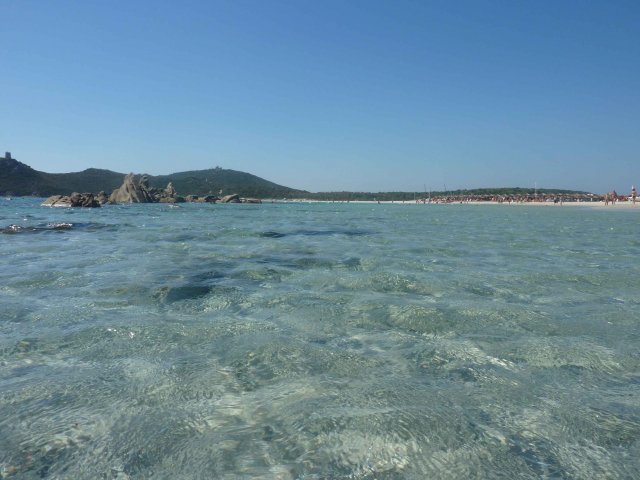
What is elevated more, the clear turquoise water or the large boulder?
the large boulder

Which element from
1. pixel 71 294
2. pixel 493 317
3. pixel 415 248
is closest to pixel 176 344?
pixel 71 294

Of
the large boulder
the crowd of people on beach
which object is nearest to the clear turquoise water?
the crowd of people on beach

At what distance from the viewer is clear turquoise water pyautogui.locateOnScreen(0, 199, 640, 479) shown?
2236 millimetres

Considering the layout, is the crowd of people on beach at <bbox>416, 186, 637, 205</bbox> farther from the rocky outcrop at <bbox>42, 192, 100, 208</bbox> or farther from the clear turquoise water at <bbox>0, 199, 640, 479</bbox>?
the rocky outcrop at <bbox>42, 192, 100, 208</bbox>

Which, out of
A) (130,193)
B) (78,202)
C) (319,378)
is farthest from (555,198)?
(319,378)

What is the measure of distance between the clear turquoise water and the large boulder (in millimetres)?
98215

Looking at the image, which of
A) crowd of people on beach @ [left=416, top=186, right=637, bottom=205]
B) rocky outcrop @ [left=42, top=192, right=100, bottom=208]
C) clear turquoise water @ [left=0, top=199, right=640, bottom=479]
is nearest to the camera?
clear turquoise water @ [left=0, top=199, right=640, bottom=479]

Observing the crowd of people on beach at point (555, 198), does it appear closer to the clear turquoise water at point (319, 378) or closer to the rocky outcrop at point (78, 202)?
the clear turquoise water at point (319, 378)

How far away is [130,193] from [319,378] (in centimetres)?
10468

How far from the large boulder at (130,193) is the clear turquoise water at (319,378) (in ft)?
322

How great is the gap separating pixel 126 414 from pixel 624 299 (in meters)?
6.54

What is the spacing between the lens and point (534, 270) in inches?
323

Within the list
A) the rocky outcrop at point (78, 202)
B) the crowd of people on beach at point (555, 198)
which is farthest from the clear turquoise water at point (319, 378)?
the crowd of people on beach at point (555, 198)

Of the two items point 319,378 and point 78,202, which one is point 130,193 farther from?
point 319,378
